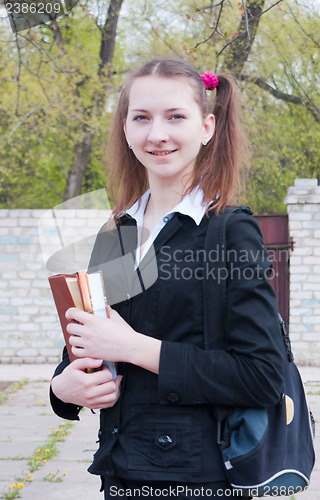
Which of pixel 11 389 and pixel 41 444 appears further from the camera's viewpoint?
pixel 11 389

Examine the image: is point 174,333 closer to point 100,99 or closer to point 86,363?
point 86,363

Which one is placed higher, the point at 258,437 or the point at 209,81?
the point at 209,81

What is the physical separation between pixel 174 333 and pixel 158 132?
1.54 ft

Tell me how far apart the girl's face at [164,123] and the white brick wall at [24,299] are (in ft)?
20.7

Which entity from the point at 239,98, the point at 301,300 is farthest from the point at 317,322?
the point at 239,98

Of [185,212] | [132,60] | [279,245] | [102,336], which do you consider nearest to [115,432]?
[102,336]

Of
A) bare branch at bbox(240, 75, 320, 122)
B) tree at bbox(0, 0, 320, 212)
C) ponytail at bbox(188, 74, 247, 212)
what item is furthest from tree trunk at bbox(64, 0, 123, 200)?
ponytail at bbox(188, 74, 247, 212)

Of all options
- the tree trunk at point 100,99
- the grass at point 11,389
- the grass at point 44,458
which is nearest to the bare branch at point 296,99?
the tree trunk at point 100,99

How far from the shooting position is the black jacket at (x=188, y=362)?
121 centimetres

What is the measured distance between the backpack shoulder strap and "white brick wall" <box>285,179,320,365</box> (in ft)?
21.2

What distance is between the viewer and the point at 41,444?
14.5 feet

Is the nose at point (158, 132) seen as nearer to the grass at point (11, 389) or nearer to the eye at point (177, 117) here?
the eye at point (177, 117)

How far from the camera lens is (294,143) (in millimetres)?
15633

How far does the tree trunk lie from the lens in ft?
44.3
